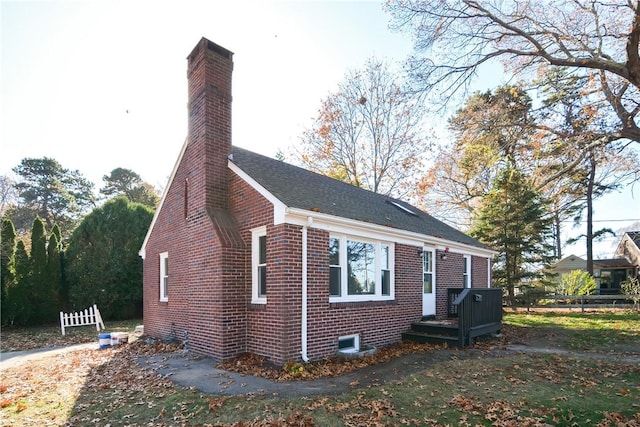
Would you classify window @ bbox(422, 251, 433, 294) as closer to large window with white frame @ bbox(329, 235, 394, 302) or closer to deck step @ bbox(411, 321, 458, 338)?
deck step @ bbox(411, 321, 458, 338)

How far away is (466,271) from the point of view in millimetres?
14961

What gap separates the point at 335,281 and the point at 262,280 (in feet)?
5.64

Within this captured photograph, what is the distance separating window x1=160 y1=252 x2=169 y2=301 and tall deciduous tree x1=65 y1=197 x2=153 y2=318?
772 cm

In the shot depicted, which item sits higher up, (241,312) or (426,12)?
(426,12)

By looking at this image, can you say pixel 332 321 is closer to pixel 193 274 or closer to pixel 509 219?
pixel 193 274

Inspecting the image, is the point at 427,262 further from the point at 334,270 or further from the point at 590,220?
the point at 590,220

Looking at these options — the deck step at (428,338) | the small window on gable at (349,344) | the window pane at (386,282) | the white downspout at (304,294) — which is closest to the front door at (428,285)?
the deck step at (428,338)

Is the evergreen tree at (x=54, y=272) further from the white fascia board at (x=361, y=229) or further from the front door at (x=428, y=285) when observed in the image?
the front door at (x=428, y=285)

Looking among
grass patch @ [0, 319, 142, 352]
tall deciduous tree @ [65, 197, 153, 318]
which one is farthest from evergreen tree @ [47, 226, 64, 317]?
grass patch @ [0, 319, 142, 352]

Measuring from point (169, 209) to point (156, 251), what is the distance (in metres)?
1.83

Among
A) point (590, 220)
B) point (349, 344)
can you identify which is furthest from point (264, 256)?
point (590, 220)

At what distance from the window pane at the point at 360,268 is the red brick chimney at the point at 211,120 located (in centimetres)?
342

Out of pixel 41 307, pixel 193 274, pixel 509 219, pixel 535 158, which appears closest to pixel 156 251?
pixel 193 274

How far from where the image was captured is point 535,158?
684 inches
